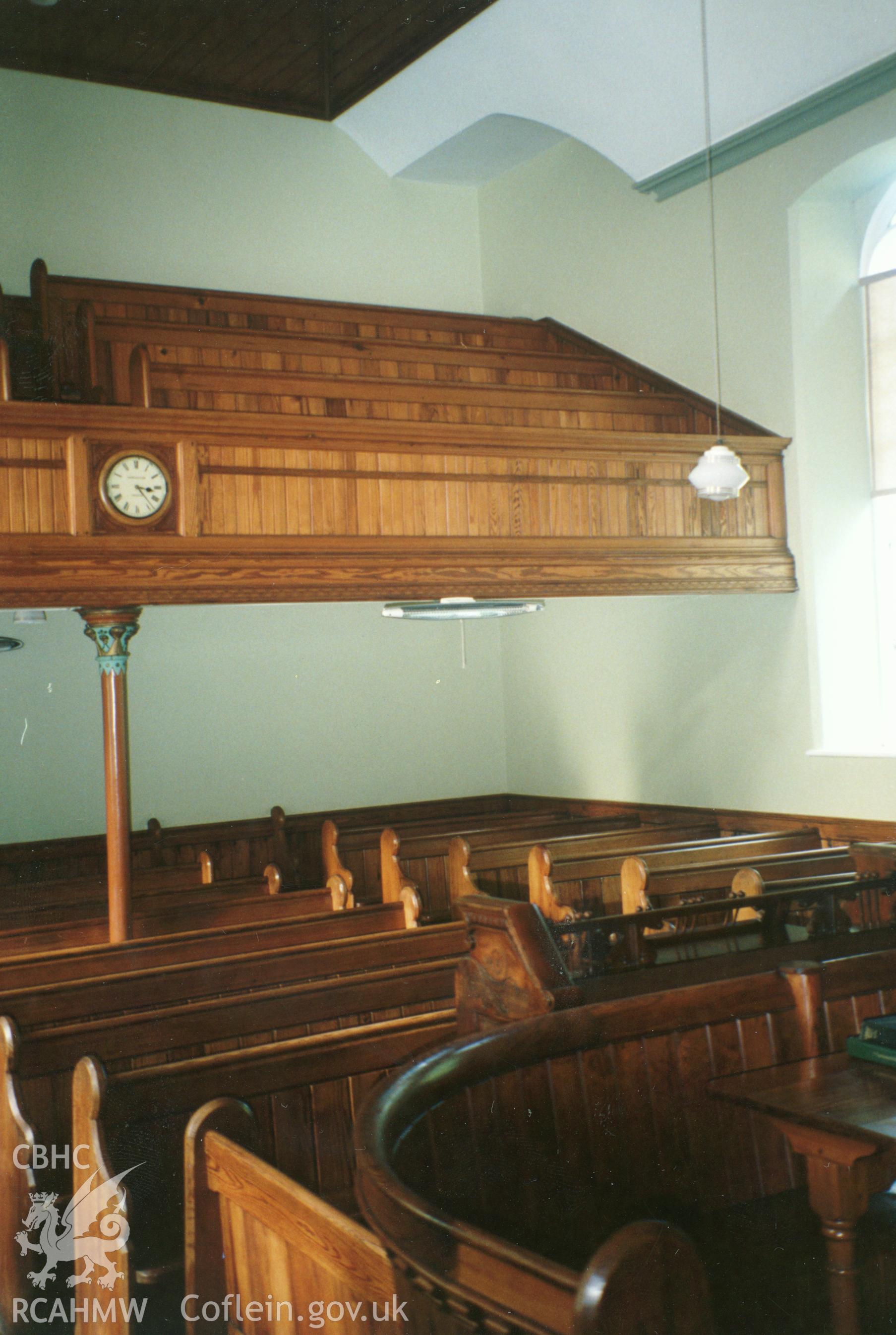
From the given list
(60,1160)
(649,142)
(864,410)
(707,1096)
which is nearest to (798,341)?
(864,410)

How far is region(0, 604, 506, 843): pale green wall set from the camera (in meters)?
8.13

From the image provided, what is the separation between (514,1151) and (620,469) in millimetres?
4252

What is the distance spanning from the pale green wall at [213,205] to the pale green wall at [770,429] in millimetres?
1216

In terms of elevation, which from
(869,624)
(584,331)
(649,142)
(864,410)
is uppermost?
(649,142)

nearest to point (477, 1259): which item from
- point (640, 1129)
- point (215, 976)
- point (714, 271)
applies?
point (640, 1129)

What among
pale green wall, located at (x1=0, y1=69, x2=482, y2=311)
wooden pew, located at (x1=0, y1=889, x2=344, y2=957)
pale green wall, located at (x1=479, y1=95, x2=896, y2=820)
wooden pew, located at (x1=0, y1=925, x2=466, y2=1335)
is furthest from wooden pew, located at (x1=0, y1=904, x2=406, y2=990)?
pale green wall, located at (x1=0, y1=69, x2=482, y2=311)

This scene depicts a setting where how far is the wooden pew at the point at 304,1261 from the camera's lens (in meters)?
1.30

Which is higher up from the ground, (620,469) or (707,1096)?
(620,469)

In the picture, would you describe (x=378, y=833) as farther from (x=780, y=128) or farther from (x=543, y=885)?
(x=780, y=128)

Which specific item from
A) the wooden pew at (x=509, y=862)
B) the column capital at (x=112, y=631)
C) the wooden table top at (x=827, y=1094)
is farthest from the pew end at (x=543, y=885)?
the wooden table top at (x=827, y=1094)

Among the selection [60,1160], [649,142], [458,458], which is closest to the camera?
[60,1160]

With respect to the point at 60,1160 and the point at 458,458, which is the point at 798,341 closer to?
the point at 458,458

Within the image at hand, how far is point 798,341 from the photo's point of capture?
21.4ft

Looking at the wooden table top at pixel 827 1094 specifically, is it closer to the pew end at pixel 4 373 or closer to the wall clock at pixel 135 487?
the wall clock at pixel 135 487
